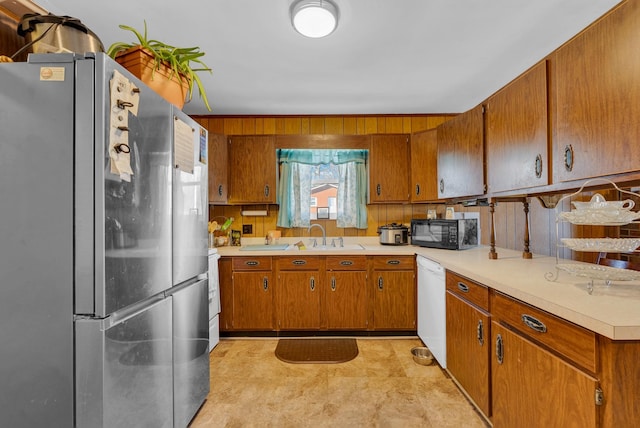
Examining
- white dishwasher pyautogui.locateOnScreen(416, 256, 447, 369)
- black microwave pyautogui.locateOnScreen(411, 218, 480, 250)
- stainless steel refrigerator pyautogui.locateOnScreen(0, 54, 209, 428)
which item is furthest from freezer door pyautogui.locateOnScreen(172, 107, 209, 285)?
black microwave pyautogui.locateOnScreen(411, 218, 480, 250)

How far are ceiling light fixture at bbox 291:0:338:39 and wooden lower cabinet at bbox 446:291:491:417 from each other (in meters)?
1.92

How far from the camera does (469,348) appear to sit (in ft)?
5.96

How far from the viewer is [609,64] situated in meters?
1.17

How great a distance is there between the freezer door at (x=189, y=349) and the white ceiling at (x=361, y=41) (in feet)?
5.42

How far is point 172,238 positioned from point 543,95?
205 cm

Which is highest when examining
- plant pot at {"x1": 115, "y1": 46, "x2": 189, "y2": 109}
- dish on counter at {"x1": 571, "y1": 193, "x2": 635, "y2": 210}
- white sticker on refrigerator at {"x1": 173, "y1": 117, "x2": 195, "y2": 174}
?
plant pot at {"x1": 115, "y1": 46, "x2": 189, "y2": 109}

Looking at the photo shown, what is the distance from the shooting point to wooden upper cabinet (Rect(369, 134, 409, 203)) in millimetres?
3312

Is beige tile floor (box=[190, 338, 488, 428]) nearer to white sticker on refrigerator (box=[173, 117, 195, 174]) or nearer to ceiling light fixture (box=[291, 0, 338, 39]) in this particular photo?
white sticker on refrigerator (box=[173, 117, 195, 174])

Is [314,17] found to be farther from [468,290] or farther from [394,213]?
[394,213]

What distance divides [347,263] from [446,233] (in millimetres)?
994

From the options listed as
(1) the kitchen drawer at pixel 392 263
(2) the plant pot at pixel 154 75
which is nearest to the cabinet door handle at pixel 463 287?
(1) the kitchen drawer at pixel 392 263

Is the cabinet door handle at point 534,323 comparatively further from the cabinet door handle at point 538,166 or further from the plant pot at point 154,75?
the plant pot at point 154,75

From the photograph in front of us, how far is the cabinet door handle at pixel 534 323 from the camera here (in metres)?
1.20

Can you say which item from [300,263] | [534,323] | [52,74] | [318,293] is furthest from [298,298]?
[52,74]
